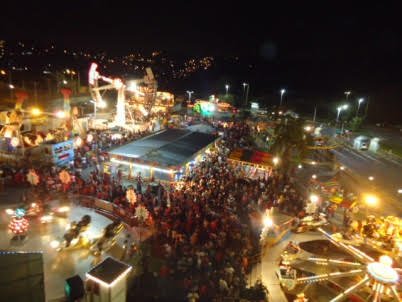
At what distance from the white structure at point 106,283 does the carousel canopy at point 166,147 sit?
370 inches

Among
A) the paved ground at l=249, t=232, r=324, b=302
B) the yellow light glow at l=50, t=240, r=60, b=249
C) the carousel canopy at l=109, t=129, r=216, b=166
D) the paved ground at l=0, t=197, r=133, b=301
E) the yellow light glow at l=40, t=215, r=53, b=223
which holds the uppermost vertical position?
the carousel canopy at l=109, t=129, r=216, b=166

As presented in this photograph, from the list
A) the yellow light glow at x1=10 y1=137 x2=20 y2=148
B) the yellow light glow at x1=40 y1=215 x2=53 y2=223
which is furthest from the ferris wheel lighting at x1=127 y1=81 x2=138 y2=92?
the yellow light glow at x1=40 y1=215 x2=53 y2=223

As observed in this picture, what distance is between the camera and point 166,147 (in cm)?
1981

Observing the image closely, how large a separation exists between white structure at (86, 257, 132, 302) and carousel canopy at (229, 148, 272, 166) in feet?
41.3

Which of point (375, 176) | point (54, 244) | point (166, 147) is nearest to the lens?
point (54, 244)

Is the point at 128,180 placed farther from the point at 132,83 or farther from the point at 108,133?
the point at 132,83

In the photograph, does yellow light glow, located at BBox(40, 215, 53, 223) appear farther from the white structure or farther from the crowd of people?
the white structure

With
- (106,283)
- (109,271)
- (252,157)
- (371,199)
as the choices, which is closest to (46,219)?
(109,271)

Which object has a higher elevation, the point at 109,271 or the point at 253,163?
the point at 253,163

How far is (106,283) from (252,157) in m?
14.0

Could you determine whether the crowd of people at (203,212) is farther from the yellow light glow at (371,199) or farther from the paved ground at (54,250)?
the yellow light glow at (371,199)

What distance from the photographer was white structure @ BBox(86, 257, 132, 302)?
729 centimetres

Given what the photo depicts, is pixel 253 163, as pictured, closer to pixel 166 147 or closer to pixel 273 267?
pixel 166 147

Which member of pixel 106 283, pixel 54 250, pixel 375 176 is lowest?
pixel 54 250
